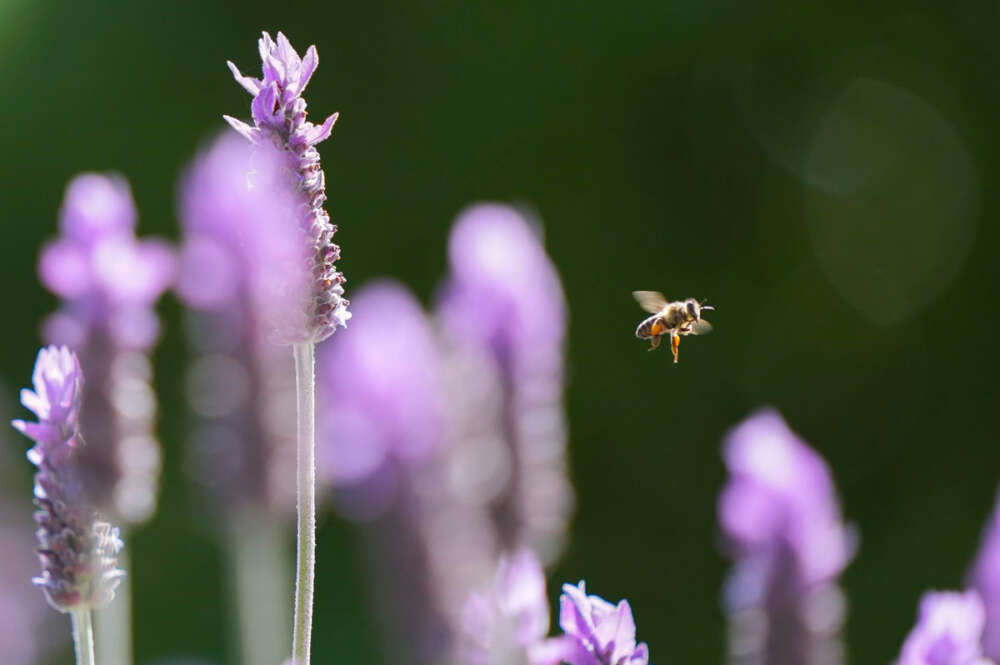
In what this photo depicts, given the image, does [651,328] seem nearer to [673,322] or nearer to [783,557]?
[673,322]

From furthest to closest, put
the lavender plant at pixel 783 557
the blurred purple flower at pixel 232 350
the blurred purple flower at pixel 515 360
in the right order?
the blurred purple flower at pixel 515 360
the blurred purple flower at pixel 232 350
the lavender plant at pixel 783 557

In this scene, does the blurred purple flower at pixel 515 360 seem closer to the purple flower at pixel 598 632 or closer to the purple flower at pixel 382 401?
the purple flower at pixel 382 401

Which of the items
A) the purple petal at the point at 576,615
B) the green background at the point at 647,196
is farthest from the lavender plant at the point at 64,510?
the green background at the point at 647,196

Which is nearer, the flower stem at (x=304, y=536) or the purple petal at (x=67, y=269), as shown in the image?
the flower stem at (x=304, y=536)

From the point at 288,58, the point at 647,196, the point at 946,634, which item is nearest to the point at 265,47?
the point at 288,58

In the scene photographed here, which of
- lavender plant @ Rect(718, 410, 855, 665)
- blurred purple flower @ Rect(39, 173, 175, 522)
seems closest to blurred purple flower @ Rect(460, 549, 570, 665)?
lavender plant @ Rect(718, 410, 855, 665)

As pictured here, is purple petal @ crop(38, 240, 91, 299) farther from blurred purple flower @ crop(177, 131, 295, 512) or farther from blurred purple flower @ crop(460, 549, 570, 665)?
blurred purple flower @ crop(460, 549, 570, 665)

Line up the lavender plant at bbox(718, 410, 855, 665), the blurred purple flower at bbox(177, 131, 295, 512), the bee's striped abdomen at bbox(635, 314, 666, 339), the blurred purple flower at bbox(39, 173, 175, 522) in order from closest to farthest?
the lavender plant at bbox(718, 410, 855, 665) → the blurred purple flower at bbox(39, 173, 175, 522) → the blurred purple flower at bbox(177, 131, 295, 512) → the bee's striped abdomen at bbox(635, 314, 666, 339)
